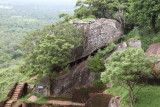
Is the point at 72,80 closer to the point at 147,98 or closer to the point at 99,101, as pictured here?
the point at 99,101

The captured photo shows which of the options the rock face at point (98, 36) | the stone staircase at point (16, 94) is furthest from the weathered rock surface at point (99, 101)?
the stone staircase at point (16, 94)

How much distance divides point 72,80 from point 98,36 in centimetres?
524

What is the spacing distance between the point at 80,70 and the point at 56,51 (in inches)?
136

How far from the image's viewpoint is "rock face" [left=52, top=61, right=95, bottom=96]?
1361 cm

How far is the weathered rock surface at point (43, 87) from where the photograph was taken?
14136 millimetres

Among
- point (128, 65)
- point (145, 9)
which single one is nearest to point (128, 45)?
point (145, 9)

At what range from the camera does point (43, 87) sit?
14.5 meters

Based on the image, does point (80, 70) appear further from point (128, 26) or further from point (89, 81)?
point (128, 26)

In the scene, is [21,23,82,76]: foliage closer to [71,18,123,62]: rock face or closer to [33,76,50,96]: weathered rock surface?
[71,18,123,62]: rock face

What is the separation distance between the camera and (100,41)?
604 inches

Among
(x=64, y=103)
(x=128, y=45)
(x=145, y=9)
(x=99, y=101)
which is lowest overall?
(x=64, y=103)

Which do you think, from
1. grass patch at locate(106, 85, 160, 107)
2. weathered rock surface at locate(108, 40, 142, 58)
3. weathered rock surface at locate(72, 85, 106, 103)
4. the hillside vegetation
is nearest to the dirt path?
weathered rock surface at locate(72, 85, 106, 103)

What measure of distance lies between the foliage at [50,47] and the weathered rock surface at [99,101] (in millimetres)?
3870

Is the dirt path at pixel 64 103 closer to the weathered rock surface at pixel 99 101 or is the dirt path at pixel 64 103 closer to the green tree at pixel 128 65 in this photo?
the weathered rock surface at pixel 99 101
